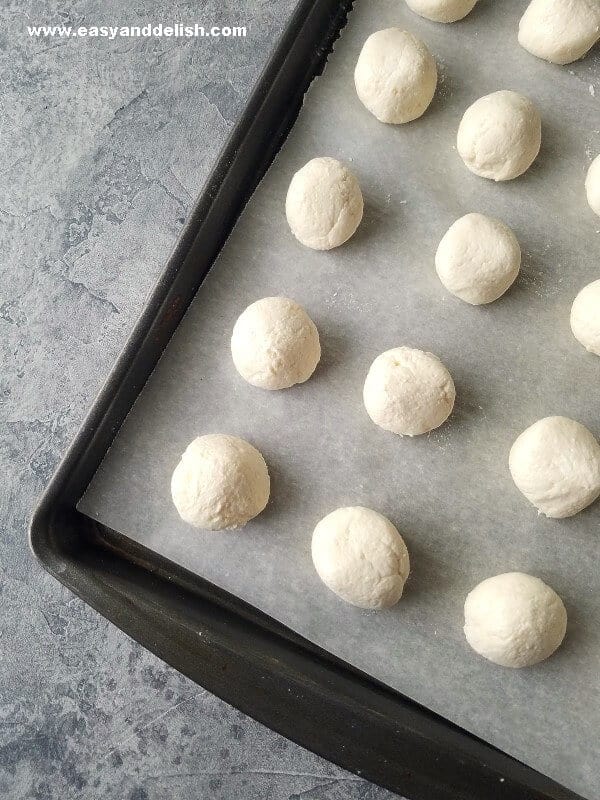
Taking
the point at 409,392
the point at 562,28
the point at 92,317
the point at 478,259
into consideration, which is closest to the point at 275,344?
the point at 409,392

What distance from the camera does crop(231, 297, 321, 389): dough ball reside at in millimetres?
1040

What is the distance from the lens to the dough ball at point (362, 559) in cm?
100

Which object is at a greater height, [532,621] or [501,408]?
[501,408]

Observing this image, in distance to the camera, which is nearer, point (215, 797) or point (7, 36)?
point (215, 797)

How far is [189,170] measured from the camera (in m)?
1.31

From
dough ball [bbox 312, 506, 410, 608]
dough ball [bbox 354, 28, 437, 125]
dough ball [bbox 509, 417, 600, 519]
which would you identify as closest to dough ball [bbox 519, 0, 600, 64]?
dough ball [bbox 354, 28, 437, 125]

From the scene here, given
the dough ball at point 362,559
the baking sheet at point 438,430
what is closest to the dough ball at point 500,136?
the baking sheet at point 438,430

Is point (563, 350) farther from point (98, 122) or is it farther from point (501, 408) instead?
point (98, 122)

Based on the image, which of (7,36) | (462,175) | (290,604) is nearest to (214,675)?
(290,604)

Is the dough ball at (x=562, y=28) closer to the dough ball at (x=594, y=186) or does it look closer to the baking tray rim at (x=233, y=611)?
the dough ball at (x=594, y=186)

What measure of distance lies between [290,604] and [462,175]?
69 cm

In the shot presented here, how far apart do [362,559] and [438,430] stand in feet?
0.73

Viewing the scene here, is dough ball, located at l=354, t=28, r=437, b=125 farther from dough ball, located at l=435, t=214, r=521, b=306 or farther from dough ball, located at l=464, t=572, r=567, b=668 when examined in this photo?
dough ball, located at l=464, t=572, r=567, b=668

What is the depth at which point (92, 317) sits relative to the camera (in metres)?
1.29
